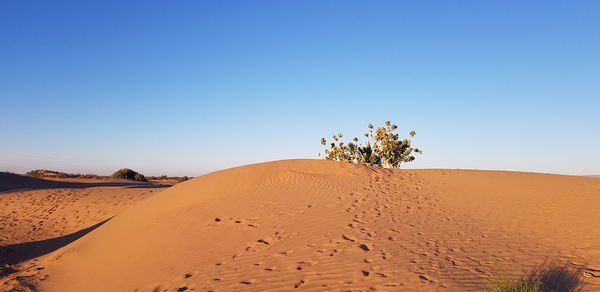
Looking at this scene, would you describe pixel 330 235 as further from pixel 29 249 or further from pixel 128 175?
pixel 128 175

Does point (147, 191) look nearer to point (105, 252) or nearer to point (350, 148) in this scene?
point (105, 252)

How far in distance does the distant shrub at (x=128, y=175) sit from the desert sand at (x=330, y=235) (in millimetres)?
24288

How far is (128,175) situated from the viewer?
38.7 metres

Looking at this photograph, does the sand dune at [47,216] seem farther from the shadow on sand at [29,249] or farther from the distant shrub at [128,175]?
the distant shrub at [128,175]

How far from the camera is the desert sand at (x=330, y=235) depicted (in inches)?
238

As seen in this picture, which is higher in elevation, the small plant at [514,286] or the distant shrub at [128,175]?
the distant shrub at [128,175]

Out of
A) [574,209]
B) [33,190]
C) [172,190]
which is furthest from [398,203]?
[33,190]

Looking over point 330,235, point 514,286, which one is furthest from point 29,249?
point 514,286

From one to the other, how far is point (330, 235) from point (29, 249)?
10.7m

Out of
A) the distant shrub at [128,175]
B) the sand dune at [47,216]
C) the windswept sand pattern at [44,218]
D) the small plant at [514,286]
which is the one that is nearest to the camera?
the small plant at [514,286]

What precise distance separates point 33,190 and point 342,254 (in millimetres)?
21578

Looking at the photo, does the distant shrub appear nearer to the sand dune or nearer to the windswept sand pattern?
the sand dune

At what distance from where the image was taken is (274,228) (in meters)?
8.38

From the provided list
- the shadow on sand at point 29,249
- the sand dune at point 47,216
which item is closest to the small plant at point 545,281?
the sand dune at point 47,216
